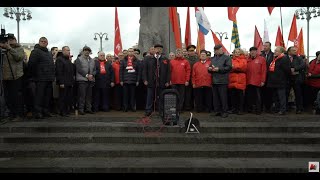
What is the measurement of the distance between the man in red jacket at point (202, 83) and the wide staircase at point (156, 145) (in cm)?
146

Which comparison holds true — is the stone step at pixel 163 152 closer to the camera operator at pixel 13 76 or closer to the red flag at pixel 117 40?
the camera operator at pixel 13 76

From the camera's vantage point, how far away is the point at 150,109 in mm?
9523

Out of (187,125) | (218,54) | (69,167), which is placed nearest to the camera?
(69,167)

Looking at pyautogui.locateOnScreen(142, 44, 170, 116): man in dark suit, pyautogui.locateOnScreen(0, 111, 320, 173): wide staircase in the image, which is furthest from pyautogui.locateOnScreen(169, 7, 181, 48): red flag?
pyautogui.locateOnScreen(0, 111, 320, 173): wide staircase

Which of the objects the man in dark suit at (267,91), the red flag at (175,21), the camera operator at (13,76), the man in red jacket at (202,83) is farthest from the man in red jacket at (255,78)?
the camera operator at (13,76)

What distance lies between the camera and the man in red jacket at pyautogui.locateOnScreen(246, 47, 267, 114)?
9.72 meters

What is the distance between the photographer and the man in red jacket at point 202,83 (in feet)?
32.5

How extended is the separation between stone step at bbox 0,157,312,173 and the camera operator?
7.62 ft

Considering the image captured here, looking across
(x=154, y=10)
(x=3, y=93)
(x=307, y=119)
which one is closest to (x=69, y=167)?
(x=3, y=93)

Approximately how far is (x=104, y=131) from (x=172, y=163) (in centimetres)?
223

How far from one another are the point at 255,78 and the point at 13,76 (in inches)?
241

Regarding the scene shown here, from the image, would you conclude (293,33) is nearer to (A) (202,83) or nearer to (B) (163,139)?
(A) (202,83)

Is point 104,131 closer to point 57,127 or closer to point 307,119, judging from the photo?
point 57,127

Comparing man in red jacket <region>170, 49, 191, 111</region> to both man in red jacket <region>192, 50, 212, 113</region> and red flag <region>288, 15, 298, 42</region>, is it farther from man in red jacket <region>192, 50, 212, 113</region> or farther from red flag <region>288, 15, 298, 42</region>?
red flag <region>288, 15, 298, 42</region>
